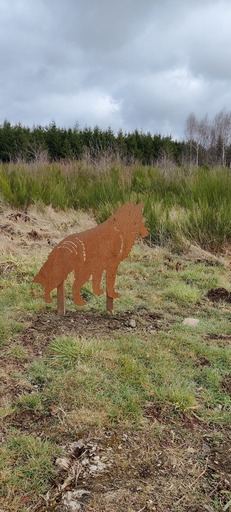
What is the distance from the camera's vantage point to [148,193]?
320 inches

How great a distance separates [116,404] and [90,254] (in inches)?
47.0

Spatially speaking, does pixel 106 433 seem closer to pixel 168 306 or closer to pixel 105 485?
pixel 105 485

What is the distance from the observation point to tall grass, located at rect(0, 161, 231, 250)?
20.5 feet

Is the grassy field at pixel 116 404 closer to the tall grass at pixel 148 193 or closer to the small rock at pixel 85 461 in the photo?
the small rock at pixel 85 461

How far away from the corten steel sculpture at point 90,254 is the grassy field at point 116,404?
1.23 feet

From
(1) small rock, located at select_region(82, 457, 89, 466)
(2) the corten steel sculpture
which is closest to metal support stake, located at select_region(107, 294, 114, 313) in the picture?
(2) the corten steel sculpture

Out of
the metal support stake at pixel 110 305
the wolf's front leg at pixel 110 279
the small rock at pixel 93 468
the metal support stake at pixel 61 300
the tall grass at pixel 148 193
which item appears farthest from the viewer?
the tall grass at pixel 148 193

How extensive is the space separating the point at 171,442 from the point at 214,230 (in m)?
4.46

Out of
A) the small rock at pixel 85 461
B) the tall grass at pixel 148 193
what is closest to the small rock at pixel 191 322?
the small rock at pixel 85 461

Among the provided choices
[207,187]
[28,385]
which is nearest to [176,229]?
[207,187]

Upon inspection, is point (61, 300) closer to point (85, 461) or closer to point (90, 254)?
point (90, 254)

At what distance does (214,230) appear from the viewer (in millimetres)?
6160

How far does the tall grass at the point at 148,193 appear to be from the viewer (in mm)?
6242

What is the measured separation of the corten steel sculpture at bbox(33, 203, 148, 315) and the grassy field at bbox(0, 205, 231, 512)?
1.23ft
